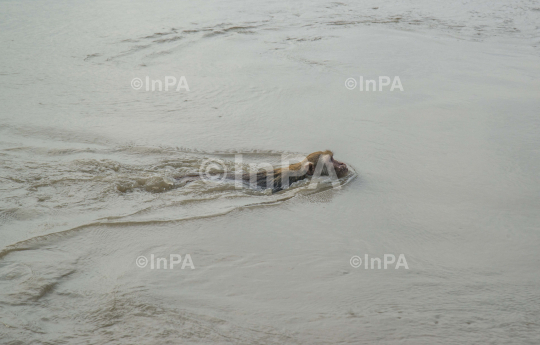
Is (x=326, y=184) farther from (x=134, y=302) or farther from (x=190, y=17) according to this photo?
(x=190, y=17)

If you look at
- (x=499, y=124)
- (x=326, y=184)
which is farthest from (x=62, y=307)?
(x=499, y=124)

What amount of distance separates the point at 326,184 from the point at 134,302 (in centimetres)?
209

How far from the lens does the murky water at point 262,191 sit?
8.21 ft

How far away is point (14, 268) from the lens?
2.75 m

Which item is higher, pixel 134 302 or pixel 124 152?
pixel 124 152

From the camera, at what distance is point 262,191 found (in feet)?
13.2

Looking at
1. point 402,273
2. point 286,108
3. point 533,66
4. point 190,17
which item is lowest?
point 402,273

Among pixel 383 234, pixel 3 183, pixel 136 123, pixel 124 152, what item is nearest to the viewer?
pixel 383 234

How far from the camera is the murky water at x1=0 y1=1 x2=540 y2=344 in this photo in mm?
2504

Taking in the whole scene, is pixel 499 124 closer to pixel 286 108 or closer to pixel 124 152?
pixel 286 108

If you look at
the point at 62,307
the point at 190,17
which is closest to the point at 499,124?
the point at 62,307

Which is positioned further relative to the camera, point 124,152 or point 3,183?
point 124,152

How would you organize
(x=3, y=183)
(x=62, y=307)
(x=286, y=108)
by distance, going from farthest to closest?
(x=286, y=108)
(x=3, y=183)
(x=62, y=307)

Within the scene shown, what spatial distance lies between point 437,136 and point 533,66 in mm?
3067
